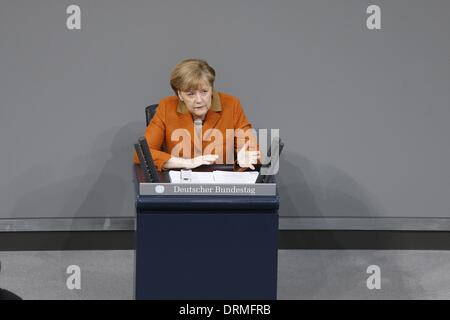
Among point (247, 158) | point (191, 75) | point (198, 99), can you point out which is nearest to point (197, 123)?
point (198, 99)

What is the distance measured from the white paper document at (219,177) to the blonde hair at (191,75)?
49cm

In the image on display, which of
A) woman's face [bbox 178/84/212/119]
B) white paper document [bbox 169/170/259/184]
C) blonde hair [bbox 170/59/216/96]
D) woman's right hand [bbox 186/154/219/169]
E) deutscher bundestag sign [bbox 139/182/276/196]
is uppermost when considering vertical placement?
blonde hair [bbox 170/59/216/96]

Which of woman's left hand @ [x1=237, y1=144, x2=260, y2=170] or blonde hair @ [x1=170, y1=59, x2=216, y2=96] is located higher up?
blonde hair @ [x1=170, y1=59, x2=216, y2=96]

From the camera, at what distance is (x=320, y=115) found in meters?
5.23

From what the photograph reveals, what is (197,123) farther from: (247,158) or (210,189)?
(210,189)

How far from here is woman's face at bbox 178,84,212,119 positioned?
164 inches

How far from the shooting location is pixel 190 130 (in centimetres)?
432

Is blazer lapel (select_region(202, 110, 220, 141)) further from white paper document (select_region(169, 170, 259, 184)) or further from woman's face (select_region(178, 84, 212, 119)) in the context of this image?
white paper document (select_region(169, 170, 259, 184))

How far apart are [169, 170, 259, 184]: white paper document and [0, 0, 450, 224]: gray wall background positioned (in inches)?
55.6

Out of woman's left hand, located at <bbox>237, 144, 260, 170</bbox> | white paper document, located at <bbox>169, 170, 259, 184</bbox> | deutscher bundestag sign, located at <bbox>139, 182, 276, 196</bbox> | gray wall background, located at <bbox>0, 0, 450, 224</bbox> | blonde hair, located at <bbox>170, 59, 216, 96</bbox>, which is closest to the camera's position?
deutscher bundestag sign, located at <bbox>139, 182, 276, 196</bbox>

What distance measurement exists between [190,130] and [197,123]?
5 centimetres

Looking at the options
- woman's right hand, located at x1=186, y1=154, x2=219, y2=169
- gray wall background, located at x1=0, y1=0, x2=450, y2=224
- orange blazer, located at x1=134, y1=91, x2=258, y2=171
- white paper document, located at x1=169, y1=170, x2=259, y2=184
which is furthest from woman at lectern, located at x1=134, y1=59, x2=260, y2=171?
gray wall background, located at x1=0, y1=0, x2=450, y2=224

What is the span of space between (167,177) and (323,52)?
1.67 metres

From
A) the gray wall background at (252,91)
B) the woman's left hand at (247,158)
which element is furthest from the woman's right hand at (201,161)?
the gray wall background at (252,91)
